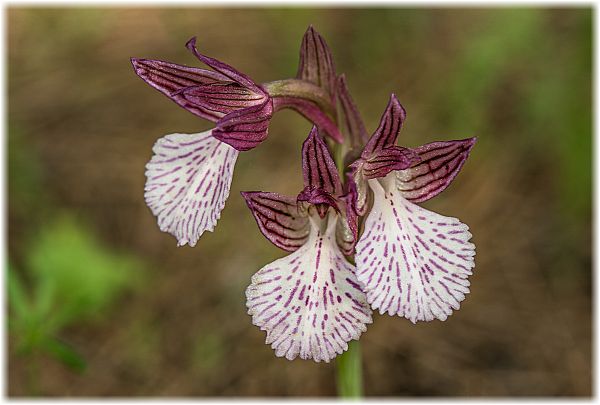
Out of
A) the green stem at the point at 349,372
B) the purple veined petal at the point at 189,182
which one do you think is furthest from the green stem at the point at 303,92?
the green stem at the point at 349,372

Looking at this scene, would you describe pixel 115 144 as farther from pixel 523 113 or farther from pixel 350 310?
pixel 350 310

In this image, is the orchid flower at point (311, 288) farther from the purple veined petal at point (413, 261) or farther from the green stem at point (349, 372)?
the green stem at point (349, 372)

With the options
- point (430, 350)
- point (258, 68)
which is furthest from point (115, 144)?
point (430, 350)

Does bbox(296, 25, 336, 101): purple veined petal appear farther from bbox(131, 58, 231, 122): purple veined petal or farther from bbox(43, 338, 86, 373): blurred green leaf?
bbox(43, 338, 86, 373): blurred green leaf

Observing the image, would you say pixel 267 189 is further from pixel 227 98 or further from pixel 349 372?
pixel 227 98

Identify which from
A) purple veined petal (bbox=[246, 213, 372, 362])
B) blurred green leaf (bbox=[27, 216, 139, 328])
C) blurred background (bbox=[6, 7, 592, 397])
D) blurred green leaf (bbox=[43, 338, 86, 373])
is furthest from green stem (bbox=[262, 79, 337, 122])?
blurred green leaf (bbox=[27, 216, 139, 328])
